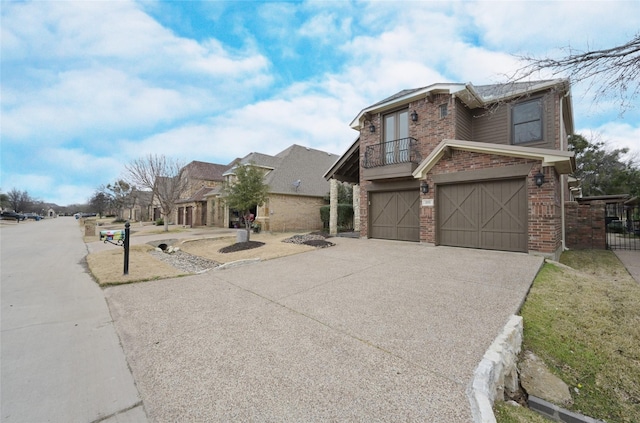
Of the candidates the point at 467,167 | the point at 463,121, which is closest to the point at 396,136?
the point at 463,121

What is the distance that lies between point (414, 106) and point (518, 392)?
10.7 metres

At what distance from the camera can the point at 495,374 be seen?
8.21ft

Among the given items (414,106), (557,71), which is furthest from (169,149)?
(557,71)

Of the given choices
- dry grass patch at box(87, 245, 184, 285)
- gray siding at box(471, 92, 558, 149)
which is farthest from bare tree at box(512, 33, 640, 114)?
dry grass patch at box(87, 245, 184, 285)

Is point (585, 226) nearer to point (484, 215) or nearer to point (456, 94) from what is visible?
point (484, 215)

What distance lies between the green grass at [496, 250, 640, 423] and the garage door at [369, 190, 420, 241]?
5236 millimetres

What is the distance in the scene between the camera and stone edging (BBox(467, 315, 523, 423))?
203 cm

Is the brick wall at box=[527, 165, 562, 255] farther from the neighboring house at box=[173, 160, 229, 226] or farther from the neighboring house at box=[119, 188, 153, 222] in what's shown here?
the neighboring house at box=[119, 188, 153, 222]

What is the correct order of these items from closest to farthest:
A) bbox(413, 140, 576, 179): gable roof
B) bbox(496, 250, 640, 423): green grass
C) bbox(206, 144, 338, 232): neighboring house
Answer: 1. bbox(496, 250, 640, 423): green grass
2. bbox(413, 140, 576, 179): gable roof
3. bbox(206, 144, 338, 232): neighboring house

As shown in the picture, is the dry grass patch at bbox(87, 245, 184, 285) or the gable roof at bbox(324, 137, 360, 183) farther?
the gable roof at bbox(324, 137, 360, 183)

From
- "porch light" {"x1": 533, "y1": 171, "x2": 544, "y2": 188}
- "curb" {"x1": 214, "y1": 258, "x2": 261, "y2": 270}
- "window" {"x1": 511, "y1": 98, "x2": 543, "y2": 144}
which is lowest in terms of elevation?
"curb" {"x1": 214, "y1": 258, "x2": 261, "y2": 270}

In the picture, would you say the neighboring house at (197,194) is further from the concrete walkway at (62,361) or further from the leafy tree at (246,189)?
the concrete walkway at (62,361)

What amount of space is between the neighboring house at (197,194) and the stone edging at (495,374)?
25.4m

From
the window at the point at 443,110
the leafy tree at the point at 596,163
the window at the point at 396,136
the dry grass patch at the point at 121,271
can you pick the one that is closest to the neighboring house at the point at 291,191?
the window at the point at 396,136
